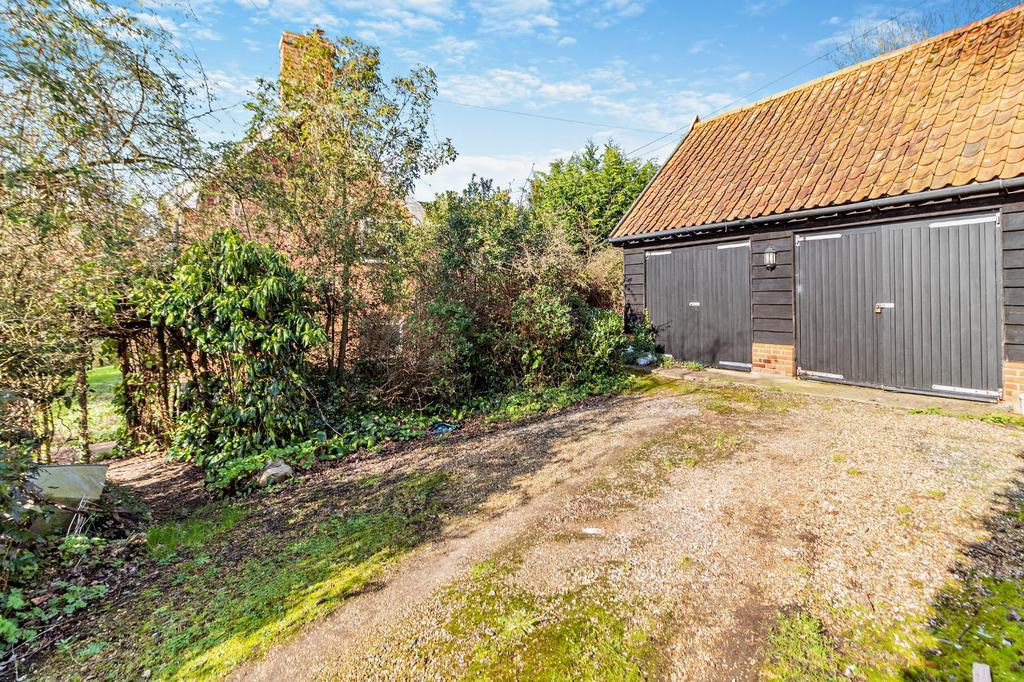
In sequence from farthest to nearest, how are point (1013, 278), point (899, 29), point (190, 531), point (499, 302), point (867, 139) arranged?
point (899, 29) → point (499, 302) → point (867, 139) → point (1013, 278) → point (190, 531)

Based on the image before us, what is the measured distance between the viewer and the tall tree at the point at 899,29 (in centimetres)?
1205

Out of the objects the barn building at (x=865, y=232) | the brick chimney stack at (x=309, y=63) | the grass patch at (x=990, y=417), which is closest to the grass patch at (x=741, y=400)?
the barn building at (x=865, y=232)

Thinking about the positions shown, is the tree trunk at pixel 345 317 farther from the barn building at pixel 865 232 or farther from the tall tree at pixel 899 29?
the tall tree at pixel 899 29

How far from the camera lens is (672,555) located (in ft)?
9.14

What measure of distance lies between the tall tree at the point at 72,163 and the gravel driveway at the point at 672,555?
336 centimetres

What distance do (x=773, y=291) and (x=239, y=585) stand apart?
745 cm

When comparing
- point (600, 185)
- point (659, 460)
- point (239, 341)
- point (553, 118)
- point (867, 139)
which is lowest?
point (659, 460)

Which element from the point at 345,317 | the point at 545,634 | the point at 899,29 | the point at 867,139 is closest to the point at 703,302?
the point at 867,139

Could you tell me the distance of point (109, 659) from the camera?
91.8 inches

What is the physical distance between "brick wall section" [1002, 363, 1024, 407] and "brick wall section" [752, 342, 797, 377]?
2228 millimetres

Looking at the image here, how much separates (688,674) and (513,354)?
221 inches

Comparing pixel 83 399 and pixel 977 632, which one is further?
pixel 83 399

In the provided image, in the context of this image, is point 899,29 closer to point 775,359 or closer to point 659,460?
point 775,359

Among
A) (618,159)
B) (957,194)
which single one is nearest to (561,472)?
(957,194)
